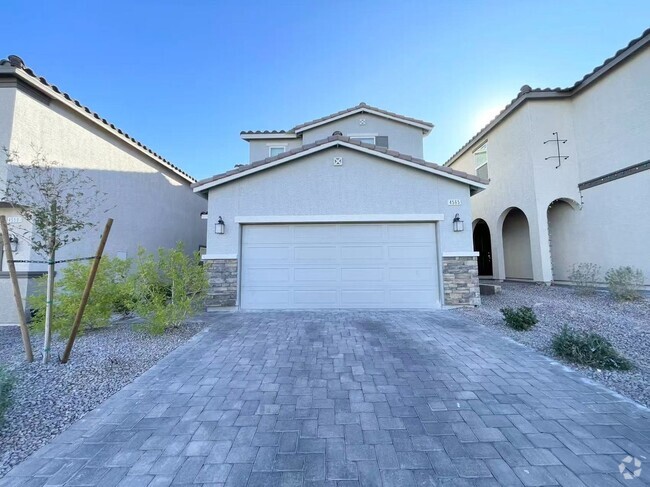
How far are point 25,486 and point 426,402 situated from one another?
11.5ft

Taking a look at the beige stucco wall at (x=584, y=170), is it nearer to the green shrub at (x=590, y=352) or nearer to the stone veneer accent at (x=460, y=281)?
the stone veneer accent at (x=460, y=281)

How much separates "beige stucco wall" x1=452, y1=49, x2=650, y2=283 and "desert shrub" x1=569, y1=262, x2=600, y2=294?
273 mm

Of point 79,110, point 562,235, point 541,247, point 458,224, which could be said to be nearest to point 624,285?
point 541,247

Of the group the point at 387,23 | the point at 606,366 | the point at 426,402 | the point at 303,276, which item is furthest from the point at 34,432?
the point at 387,23

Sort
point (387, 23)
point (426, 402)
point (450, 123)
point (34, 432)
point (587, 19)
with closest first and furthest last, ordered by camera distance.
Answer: point (34, 432) < point (426, 402) < point (587, 19) < point (387, 23) < point (450, 123)

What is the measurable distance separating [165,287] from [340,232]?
4.58 meters

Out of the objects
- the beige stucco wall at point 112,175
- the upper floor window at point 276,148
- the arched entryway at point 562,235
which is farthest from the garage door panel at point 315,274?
the arched entryway at point 562,235

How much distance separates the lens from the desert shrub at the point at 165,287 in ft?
18.1

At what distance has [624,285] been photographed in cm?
741

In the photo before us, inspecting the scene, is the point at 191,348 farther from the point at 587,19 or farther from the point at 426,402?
the point at 587,19

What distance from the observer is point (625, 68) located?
8.67 metres

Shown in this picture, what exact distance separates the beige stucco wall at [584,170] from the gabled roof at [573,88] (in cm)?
19

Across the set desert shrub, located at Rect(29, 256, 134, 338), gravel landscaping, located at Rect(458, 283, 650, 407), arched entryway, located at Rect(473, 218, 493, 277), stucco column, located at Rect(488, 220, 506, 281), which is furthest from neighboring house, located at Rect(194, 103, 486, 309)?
arched entryway, located at Rect(473, 218, 493, 277)

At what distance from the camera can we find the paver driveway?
210cm
